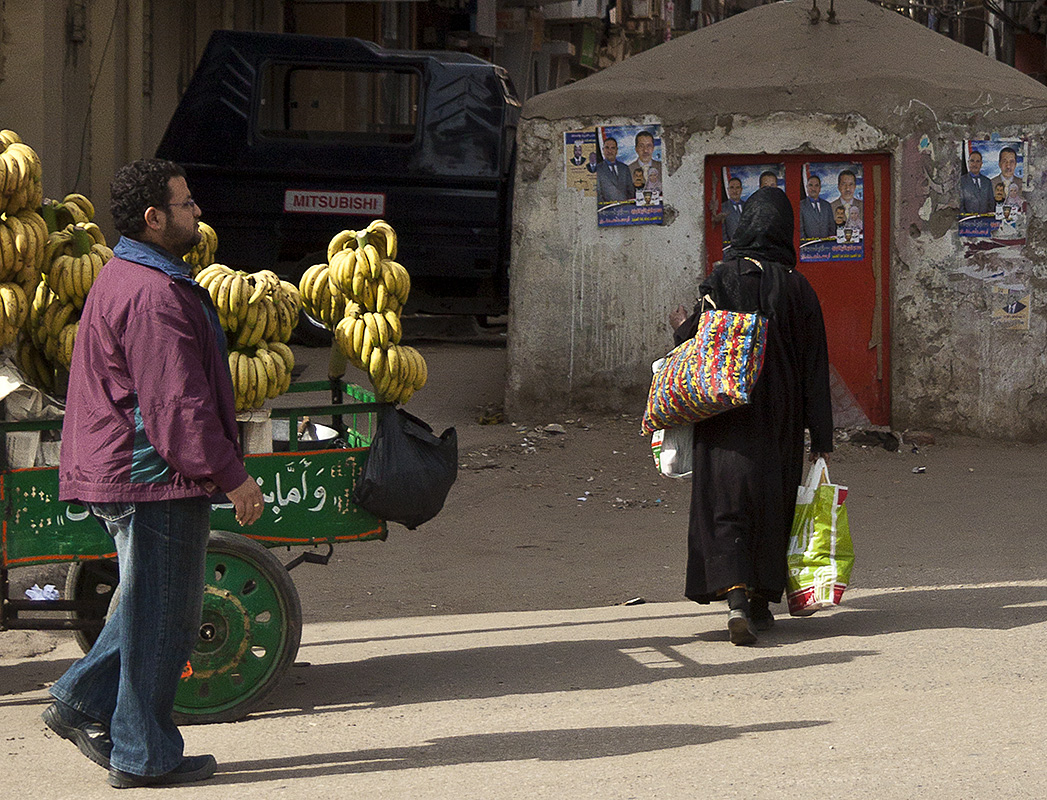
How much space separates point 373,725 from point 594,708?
705 mm

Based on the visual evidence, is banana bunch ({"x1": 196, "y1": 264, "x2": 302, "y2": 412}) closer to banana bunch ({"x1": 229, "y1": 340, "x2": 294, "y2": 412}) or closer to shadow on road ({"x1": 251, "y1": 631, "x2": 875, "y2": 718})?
banana bunch ({"x1": 229, "y1": 340, "x2": 294, "y2": 412})

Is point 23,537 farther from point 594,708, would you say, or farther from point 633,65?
point 633,65

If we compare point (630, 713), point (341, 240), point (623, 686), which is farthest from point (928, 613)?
point (341, 240)

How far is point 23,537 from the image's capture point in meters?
4.34

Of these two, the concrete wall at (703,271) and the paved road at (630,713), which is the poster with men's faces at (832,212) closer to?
the concrete wall at (703,271)

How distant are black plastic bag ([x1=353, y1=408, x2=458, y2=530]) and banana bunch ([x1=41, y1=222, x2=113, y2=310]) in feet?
3.58

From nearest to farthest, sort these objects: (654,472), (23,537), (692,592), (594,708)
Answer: (23,537), (594,708), (692,592), (654,472)

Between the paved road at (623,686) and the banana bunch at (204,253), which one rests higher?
the banana bunch at (204,253)

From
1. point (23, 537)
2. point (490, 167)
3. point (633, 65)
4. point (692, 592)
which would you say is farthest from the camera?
point (490, 167)

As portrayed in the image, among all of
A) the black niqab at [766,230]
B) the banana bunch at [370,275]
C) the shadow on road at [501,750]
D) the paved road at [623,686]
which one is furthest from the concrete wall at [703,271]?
the shadow on road at [501,750]

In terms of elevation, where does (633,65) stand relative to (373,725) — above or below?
above

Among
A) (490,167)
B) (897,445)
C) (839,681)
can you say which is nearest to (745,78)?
(897,445)

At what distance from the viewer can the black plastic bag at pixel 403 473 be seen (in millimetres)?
4645

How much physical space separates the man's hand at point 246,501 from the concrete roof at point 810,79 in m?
6.61
